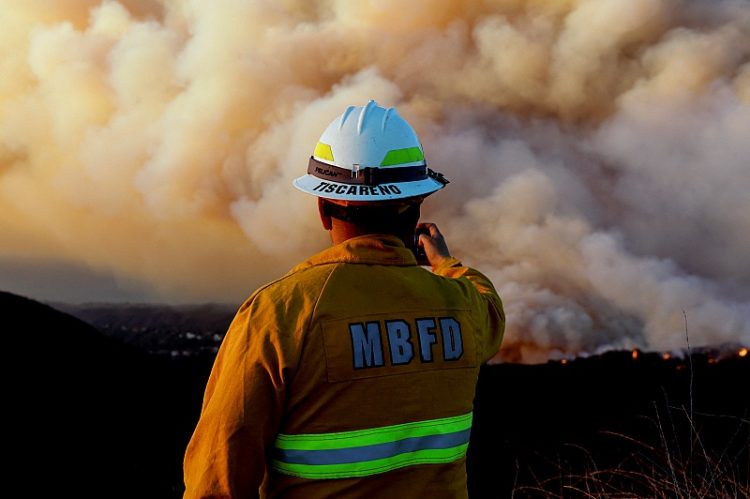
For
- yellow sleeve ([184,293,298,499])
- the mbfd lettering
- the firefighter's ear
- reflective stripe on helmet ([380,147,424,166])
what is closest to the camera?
yellow sleeve ([184,293,298,499])

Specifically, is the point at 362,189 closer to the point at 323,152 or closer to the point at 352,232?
the point at 352,232

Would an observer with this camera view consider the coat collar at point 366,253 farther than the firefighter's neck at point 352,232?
No

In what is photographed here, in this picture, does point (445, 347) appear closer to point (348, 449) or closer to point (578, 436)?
point (348, 449)

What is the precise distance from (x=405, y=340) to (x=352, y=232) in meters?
0.47

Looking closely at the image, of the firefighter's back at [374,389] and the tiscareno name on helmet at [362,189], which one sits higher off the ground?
the tiscareno name on helmet at [362,189]

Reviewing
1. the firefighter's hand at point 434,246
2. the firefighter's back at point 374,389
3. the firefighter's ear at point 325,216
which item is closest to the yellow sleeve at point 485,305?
the firefighter's hand at point 434,246

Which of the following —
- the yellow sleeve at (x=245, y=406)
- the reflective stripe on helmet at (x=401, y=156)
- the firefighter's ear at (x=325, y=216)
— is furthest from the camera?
the reflective stripe on helmet at (x=401, y=156)

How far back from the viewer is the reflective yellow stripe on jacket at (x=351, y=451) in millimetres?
2271

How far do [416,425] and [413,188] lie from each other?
92cm

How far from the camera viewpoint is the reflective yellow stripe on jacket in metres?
2.27

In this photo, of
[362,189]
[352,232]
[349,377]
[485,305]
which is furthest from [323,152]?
[349,377]

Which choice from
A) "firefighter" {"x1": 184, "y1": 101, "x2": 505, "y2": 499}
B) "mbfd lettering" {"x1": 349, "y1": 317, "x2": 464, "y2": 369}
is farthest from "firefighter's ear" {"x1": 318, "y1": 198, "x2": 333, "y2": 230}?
"mbfd lettering" {"x1": 349, "y1": 317, "x2": 464, "y2": 369}

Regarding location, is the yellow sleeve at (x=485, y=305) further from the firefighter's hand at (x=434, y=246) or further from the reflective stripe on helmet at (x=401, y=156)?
the reflective stripe on helmet at (x=401, y=156)

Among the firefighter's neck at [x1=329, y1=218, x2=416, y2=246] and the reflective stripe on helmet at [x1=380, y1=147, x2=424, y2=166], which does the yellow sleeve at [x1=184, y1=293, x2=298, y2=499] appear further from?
the reflective stripe on helmet at [x1=380, y1=147, x2=424, y2=166]
